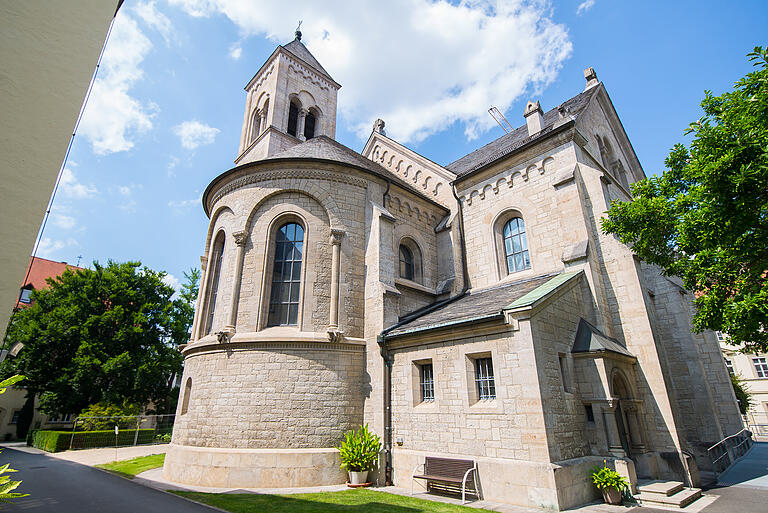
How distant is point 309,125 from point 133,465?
74.3ft

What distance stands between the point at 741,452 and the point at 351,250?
20.4 meters

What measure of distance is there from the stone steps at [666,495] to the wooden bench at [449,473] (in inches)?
157

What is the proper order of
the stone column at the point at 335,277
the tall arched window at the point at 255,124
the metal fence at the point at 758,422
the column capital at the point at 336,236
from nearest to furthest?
1. the stone column at the point at 335,277
2. the column capital at the point at 336,236
3. the tall arched window at the point at 255,124
4. the metal fence at the point at 758,422

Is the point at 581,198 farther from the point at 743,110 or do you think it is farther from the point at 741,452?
the point at 741,452

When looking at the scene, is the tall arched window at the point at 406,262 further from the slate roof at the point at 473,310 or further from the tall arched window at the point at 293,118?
the tall arched window at the point at 293,118

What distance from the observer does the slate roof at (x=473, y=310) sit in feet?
36.3

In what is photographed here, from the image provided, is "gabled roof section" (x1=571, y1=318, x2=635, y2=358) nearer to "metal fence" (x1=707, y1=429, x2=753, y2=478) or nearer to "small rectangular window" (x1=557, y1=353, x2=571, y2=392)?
"small rectangular window" (x1=557, y1=353, x2=571, y2=392)

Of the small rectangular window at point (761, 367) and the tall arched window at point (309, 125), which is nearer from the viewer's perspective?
the tall arched window at point (309, 125)

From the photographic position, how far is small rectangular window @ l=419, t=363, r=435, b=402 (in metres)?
11.8

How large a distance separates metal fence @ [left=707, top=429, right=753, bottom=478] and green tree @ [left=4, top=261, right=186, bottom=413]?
33.4 m

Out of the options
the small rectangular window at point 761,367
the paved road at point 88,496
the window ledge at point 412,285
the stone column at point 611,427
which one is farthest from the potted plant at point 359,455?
the small rectangular window at point 761,367

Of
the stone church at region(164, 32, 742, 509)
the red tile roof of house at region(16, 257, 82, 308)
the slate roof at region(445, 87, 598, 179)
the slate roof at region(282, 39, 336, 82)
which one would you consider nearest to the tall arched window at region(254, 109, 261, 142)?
the slate roof at region(282, 39, 336, 82)

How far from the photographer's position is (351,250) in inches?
567

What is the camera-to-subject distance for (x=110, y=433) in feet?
84.1
